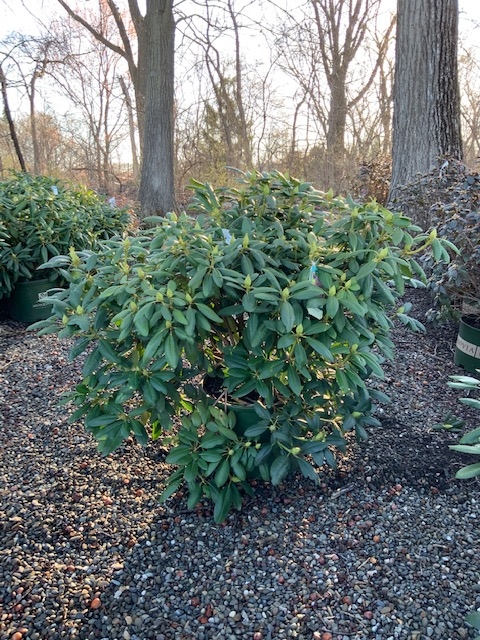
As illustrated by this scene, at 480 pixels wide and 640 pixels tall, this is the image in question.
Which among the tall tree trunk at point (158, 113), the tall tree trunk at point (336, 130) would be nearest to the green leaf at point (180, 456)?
the tall tree trunk at point (158, 113)

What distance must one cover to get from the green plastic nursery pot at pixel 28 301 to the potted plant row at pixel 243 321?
2.14 m

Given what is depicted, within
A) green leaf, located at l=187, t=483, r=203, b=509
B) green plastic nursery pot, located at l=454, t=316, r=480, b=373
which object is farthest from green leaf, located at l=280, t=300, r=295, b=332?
green plastic nursery pot, located at l=454, t=316, r=480, b=373

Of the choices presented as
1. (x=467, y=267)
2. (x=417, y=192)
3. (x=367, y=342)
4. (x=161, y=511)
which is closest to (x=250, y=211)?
(x=367, y=342)

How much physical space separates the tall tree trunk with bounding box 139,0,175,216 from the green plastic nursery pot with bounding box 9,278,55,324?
3.31 meters

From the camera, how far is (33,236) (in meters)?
3.51

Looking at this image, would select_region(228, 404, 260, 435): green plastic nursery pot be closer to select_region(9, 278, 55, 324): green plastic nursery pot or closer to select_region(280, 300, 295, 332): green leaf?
select_region(280, 300, 295, 332): green leaf

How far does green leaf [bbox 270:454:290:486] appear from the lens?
1.53 metres

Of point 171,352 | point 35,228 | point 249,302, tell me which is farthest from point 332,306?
point 35,228

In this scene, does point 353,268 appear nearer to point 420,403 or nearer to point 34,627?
point 420,403

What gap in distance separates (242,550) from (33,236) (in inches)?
112

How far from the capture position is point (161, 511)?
5.54 feet

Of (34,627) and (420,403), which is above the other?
(420,403)

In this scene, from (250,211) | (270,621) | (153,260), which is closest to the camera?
(270,621)

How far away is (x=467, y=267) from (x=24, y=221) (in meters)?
3.07
